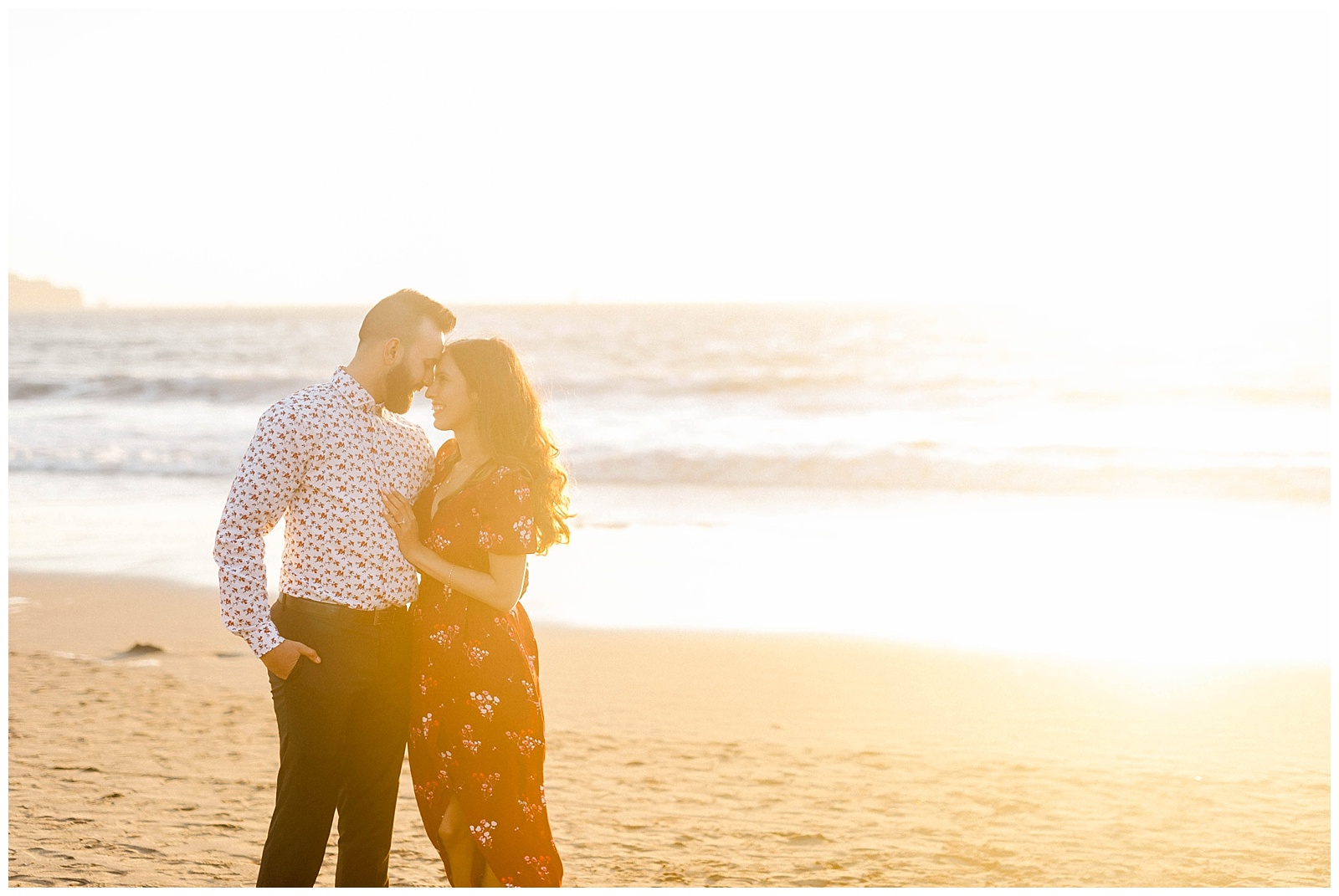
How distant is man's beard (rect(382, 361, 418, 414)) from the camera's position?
325 centimetres

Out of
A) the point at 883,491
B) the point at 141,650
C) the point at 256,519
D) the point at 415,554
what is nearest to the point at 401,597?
the point at 415,554

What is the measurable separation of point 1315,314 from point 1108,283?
69.5ft

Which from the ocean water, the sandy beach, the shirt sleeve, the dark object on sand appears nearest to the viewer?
the shirt sleeve

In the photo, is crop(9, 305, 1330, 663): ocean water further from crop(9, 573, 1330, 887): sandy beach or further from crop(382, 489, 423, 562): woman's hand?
crop(9, 573, 1330, 887): sandy beach

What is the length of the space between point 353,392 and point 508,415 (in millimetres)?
423

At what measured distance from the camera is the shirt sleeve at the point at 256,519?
9.78ft

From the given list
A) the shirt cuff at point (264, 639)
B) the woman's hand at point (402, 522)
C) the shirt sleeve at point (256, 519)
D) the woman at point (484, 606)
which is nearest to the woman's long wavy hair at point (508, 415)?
the woman at point (484, 606)

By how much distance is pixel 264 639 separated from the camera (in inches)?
118

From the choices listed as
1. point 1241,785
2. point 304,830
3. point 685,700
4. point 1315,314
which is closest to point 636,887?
point 304,830

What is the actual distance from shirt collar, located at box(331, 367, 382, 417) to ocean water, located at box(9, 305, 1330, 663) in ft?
1.22

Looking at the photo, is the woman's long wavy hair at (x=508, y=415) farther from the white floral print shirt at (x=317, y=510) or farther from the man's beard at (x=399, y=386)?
the white floral print shirt at (x=317, y=510)

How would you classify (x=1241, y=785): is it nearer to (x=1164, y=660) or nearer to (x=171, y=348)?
(x=1164, y=660)

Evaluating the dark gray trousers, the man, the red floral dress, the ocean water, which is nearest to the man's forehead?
the man

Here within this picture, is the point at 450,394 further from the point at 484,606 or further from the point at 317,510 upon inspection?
the point at 484,606
